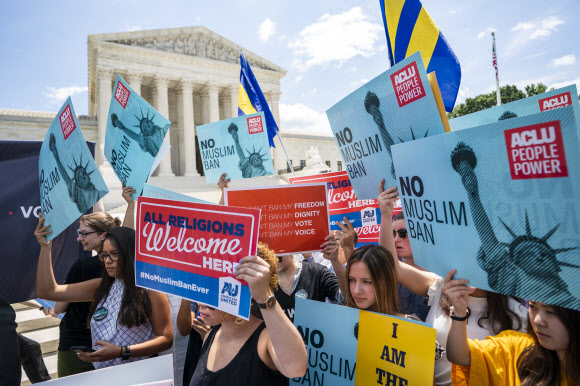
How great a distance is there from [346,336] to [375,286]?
334mm

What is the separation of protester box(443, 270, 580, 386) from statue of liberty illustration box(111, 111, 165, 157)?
304cm

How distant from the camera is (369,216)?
4.52 meters

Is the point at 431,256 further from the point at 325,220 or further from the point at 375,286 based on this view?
the point at 325,220

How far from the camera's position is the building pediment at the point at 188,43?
29.6 m

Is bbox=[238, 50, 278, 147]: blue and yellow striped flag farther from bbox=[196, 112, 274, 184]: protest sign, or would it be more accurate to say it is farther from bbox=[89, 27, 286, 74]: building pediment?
bbox=[89, 27, 286, 74]: building pediment

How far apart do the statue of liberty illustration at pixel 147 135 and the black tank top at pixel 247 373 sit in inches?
98.1

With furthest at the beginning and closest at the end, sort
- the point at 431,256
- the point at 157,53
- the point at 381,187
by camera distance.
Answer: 1. the point at 157,53
2. the point at 381,187
3. the point at 431,256

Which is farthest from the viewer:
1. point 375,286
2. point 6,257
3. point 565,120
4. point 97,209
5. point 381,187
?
point 97,209

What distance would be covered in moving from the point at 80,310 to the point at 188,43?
34.2 metres

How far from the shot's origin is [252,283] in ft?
5.18

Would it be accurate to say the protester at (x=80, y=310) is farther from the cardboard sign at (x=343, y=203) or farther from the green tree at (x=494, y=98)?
the green tree at (x=494, y=98)

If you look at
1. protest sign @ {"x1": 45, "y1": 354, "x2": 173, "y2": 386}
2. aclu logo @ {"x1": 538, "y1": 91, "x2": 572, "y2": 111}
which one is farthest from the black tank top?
aclu logo @ {"x1": 538, "y1": 91, "x2": 572, "y2": 111}

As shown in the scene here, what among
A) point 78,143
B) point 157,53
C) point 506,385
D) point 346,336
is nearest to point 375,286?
point 346,336

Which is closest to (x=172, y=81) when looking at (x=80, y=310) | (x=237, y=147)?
(x=237, y=147)
